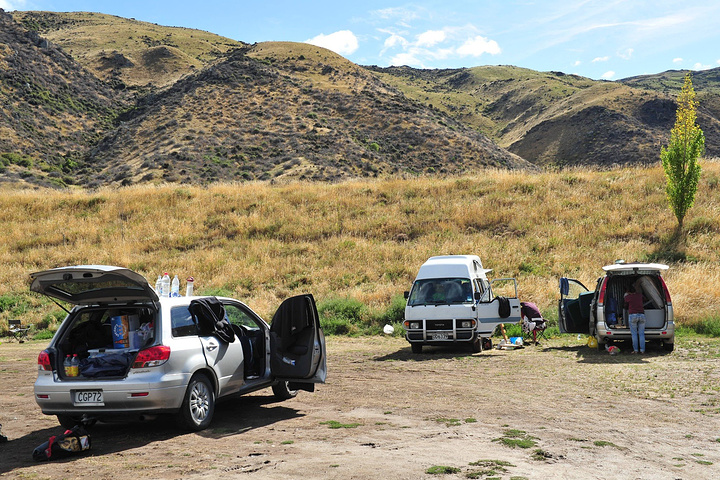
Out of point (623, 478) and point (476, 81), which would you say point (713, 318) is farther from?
point (476, 81)

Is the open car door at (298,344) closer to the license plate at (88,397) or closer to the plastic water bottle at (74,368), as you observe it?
the license plate at (88,397)

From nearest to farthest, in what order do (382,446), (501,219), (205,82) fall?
(382,446) < (501,219) < (205,82)

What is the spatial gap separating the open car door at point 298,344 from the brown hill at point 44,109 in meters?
54.1

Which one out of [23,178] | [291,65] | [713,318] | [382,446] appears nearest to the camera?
[382,446]

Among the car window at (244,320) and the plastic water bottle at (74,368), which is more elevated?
the car window at (244,320)

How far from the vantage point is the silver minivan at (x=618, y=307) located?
14.9 meters

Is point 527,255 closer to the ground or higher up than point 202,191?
closer to the ground

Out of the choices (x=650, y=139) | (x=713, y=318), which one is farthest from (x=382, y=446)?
(x=650, y=139)

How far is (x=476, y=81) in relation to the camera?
543 feet

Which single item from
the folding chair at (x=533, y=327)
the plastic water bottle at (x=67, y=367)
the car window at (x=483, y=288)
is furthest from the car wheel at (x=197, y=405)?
the folding chair at (x=533, y=327)

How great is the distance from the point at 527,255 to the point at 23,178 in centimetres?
4658

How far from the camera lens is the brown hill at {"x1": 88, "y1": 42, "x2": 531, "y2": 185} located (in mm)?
60031

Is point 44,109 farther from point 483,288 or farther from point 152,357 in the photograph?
point 152,357

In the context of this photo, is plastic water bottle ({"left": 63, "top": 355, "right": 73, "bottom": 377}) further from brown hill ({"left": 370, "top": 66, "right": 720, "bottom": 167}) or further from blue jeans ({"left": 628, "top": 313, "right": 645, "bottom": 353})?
brown hill ({"left": 370, "top": 66, "right": 720, "bottom": 167})
